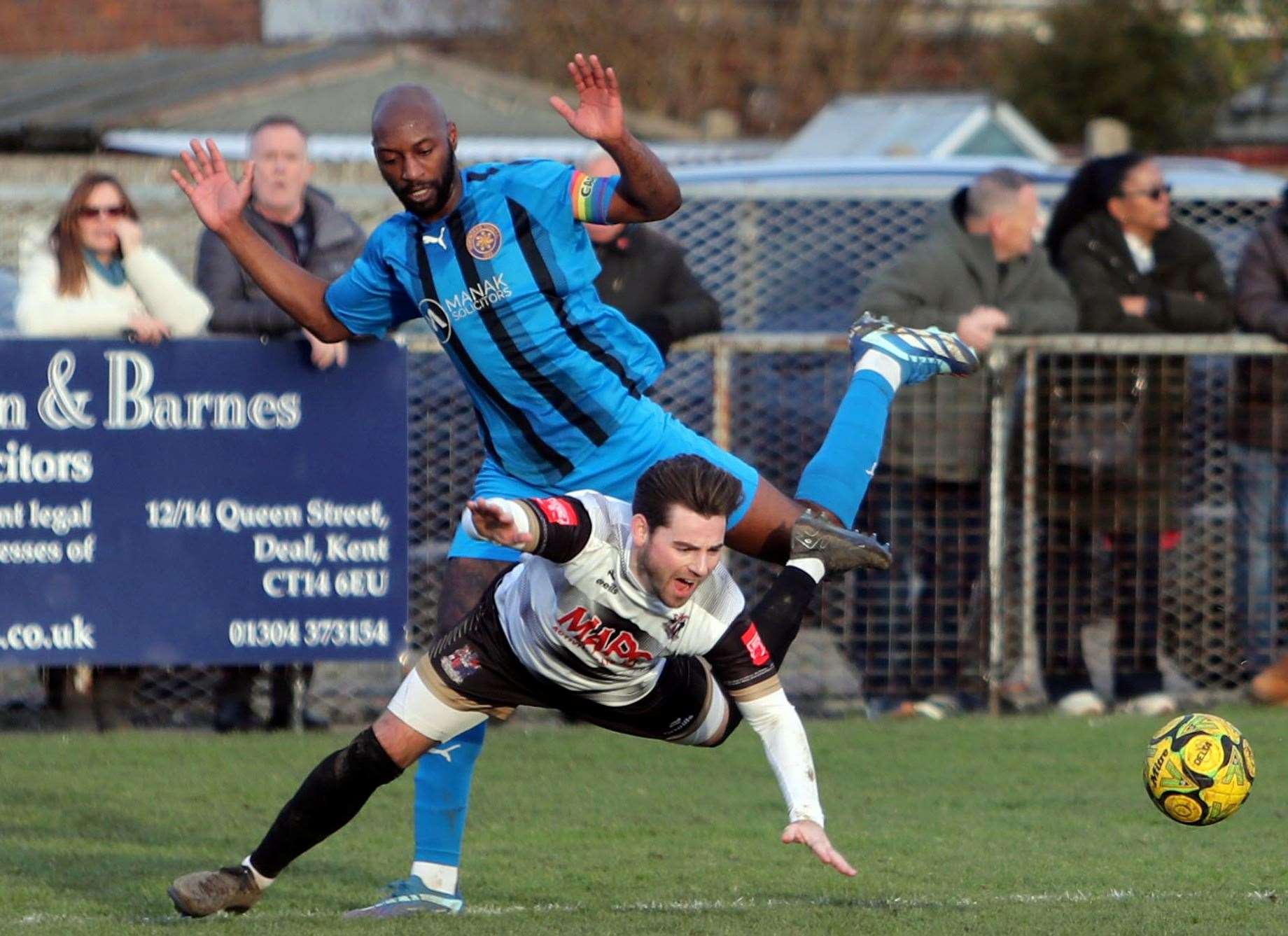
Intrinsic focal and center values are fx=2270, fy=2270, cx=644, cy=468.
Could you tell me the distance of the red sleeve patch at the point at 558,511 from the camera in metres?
5.77

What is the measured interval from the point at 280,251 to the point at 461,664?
12.0 feet

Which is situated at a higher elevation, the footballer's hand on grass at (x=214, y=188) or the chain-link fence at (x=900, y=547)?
the footballer's hand on grass at (x=214, y=188)

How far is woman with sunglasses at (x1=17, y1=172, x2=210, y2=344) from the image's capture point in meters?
9.40

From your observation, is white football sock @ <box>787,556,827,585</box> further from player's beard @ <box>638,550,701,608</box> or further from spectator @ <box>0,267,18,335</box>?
spectator @ <box>0,267,18,335</box>

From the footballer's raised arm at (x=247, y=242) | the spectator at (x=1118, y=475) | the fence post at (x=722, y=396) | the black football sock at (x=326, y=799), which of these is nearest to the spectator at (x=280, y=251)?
the fence post at (x=722, y=396)

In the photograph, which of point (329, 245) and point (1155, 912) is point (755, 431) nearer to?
point (329, 245)

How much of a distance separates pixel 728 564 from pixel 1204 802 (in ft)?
13.2

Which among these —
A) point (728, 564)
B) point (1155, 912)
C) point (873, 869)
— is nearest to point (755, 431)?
point (728, 564)

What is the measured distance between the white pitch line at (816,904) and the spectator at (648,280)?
3.71 metres

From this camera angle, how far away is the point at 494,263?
643cm

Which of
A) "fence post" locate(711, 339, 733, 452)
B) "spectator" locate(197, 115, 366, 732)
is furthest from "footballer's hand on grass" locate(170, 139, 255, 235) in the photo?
"fence post" locate(711, 339, 733, 452)

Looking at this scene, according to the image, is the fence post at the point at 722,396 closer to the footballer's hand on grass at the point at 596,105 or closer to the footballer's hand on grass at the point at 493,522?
the footballer's hand on grass at the point at 596,105

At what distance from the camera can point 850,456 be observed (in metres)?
7.19

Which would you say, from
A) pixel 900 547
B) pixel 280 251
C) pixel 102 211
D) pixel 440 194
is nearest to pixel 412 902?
pixel 440 194
